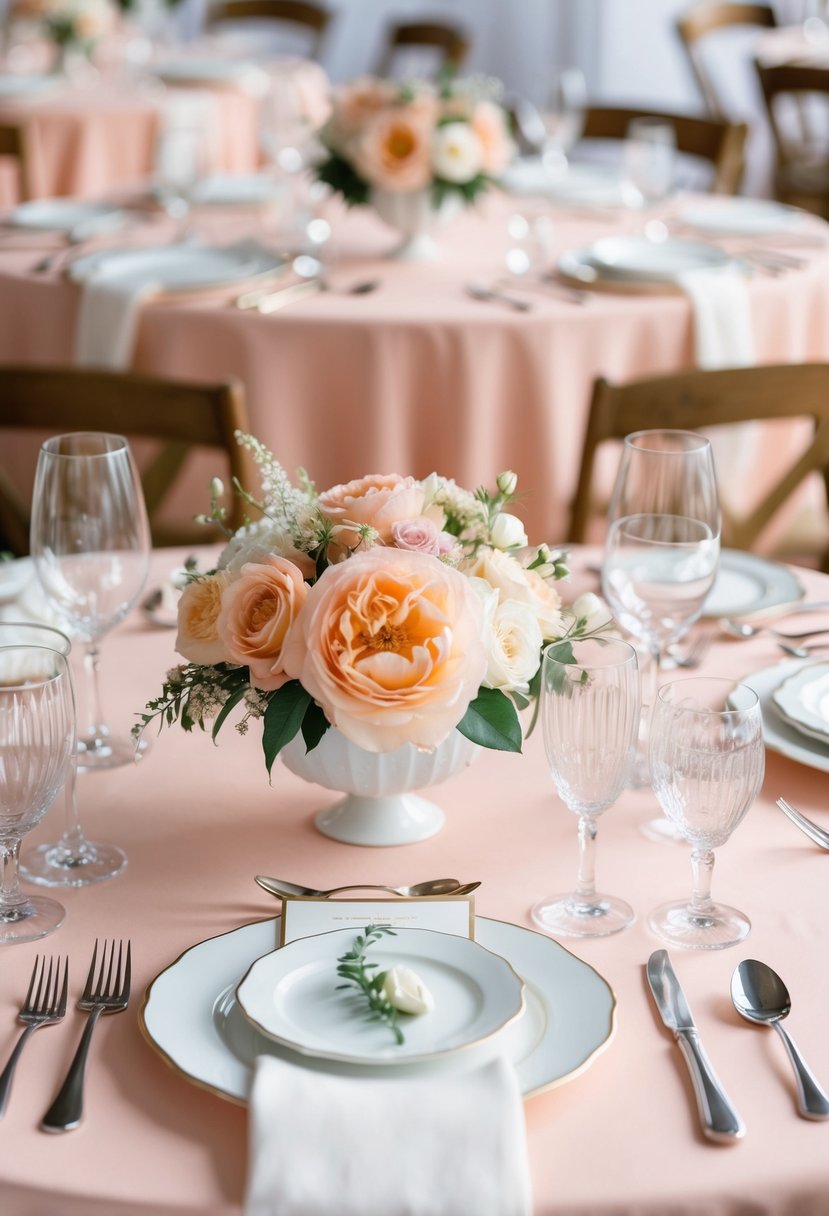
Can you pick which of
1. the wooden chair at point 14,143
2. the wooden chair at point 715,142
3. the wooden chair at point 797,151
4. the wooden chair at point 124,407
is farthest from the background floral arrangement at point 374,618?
the wooden chair at point 797,151

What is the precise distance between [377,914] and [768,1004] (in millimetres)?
281

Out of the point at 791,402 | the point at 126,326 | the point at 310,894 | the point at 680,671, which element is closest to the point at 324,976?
the point at 310,894

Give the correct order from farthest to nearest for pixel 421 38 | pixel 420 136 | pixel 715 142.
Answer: pixel 421 38 < pixel 715 142 < pixel 420 136

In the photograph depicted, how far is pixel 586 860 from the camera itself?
3.76 feet

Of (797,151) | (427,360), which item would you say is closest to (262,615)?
(427,360)

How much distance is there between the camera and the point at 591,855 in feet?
3.76

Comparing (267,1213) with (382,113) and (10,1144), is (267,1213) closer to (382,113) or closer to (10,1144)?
(10,1144)

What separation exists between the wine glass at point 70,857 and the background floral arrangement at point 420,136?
1930 mm

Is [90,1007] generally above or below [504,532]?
below

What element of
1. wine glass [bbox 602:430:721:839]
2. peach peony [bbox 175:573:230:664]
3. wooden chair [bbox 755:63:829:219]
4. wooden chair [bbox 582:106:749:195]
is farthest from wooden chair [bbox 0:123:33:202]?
peach peony [bbox 175:573:230:664]

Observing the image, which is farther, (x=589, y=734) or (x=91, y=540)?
(x=91, y=540)

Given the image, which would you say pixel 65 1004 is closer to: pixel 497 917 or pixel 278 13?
pixel 497 917

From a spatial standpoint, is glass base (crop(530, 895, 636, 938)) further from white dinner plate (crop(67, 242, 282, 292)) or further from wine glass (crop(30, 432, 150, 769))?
white dinner plate (crop(67, 242, 282, 292))

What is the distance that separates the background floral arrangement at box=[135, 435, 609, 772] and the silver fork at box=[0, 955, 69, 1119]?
0.20 metres
